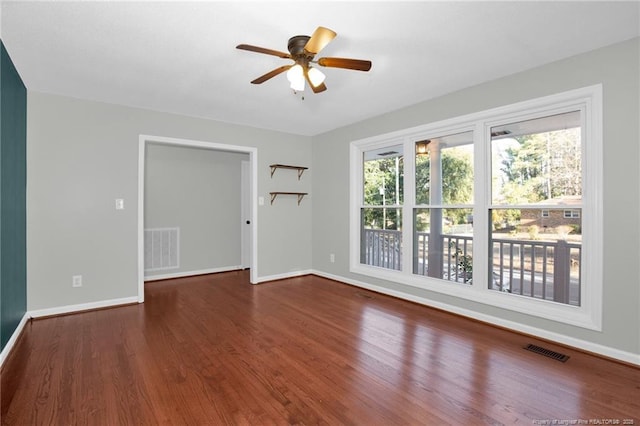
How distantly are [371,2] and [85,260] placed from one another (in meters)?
3.97

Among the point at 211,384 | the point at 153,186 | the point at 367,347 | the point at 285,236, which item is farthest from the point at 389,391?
the point at 153,186

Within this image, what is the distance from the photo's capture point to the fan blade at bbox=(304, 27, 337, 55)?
71.9 inches

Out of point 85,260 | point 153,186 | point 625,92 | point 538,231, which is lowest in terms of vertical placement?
point 85,260

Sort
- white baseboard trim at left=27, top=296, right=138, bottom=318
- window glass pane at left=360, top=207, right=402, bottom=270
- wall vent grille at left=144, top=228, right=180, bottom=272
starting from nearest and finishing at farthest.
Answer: white baseboard trim at left=27, top=296, right=138, bottom=318 < window glass pane at left=360, top=207, right=402, bottom=270 < wall vent grille at left=144, top=228, right=180, bottom=272

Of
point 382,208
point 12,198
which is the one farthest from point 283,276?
point 12,198

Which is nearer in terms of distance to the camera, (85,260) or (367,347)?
(367,347)

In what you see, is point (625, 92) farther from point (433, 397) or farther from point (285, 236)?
point (285, 236)

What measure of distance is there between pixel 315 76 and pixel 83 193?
123 inches

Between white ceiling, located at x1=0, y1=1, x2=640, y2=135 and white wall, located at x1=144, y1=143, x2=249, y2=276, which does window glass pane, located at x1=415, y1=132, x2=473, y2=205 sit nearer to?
white ceiling, located at x1=0, y1=1, x2=640, y2=135

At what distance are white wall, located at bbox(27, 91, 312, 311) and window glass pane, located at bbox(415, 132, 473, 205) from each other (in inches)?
123

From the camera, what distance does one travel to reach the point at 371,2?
1948 mm

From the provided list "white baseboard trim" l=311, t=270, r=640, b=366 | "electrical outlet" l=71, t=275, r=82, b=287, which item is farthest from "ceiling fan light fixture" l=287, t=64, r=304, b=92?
"electrical outlet" l=71, t=275, r=82, b=287

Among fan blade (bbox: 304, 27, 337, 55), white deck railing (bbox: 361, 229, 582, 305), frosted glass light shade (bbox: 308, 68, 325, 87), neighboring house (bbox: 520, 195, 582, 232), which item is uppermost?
fan blade (bbox: 304, 27, 337, 55)

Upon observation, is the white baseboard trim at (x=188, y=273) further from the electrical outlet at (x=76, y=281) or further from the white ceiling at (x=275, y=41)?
the white ceiling at (x=275, y=41)
